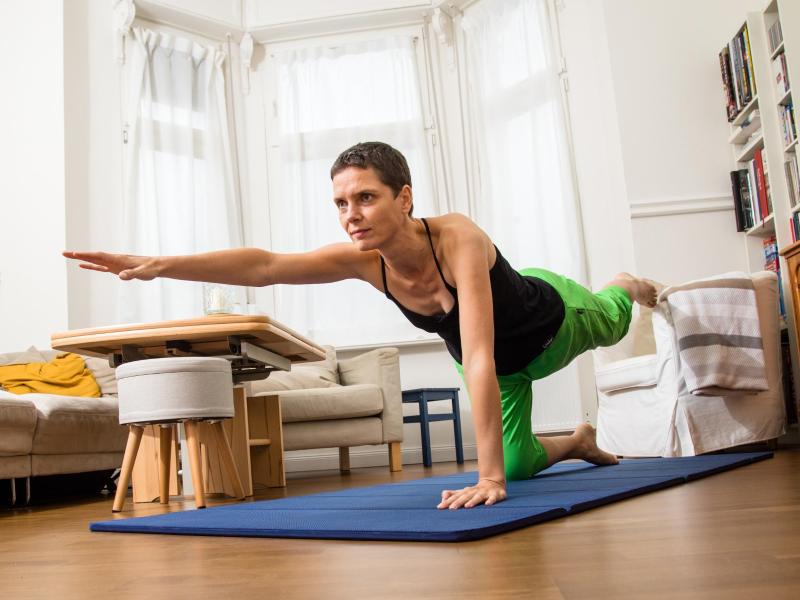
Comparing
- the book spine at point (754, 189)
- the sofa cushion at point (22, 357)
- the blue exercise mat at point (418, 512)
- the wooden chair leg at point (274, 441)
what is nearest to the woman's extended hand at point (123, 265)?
the blue exercise mat at point (418, 512)

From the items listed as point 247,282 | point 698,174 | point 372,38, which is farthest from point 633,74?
point 247,282

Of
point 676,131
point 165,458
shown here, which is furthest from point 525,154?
point 165,458

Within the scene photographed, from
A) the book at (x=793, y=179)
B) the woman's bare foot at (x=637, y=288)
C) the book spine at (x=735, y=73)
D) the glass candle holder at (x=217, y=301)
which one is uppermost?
the book spine at (x=735, y=73)

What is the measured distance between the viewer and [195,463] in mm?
2516

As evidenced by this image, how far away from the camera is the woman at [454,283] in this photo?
5.73 feet

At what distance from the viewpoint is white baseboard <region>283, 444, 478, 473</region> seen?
532 cm

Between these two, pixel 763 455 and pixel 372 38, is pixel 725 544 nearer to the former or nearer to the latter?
pixel 763 455

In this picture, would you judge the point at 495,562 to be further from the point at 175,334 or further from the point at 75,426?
the point at 75,426

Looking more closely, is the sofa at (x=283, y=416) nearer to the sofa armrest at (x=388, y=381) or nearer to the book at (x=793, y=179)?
the sofa armrest at (x=388, y=381)

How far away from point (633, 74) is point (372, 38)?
210cm

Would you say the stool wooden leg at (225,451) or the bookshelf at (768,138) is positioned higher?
the bookshelf at (768,138)

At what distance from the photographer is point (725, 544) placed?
3.60 ft

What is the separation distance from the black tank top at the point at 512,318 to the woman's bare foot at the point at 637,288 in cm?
73

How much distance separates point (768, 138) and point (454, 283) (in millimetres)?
2536
